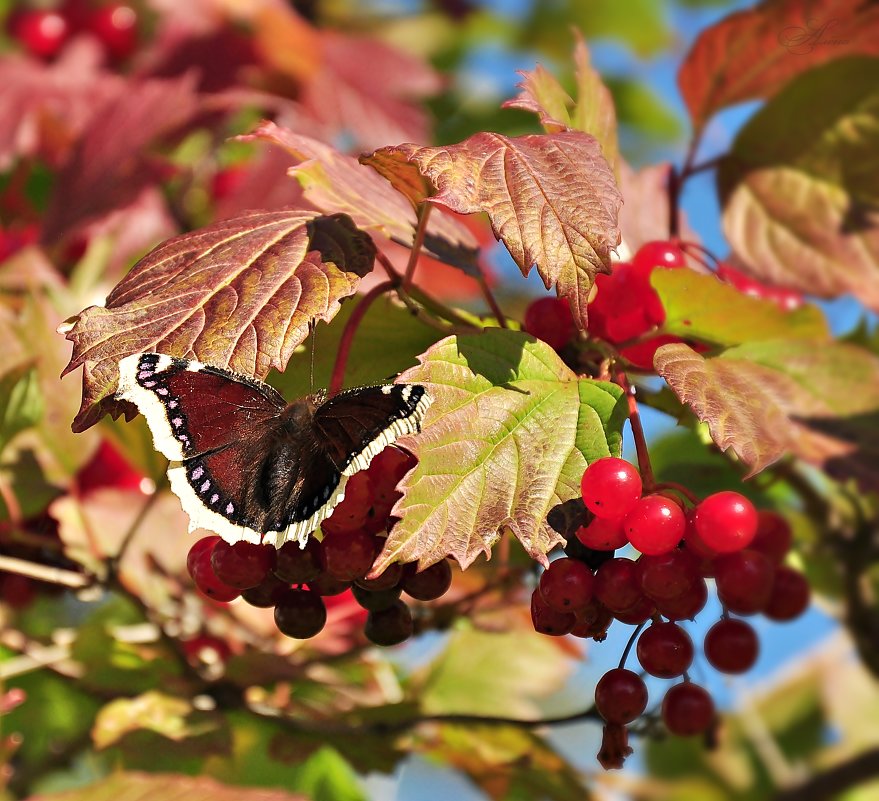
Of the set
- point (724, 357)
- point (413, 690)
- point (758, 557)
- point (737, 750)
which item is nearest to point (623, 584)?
point (758, 557)

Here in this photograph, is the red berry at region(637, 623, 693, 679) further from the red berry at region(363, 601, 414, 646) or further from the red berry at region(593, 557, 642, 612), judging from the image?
the red berry at region(363, 601, 414, 646)

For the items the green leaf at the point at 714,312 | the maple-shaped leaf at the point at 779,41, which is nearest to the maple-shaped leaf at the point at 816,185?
the maple-shaped leaf at the point at 779,41

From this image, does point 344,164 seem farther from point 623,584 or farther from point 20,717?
point 20,717

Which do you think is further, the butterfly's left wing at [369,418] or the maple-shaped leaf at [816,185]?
the maple-shaped leaf at [816,185]

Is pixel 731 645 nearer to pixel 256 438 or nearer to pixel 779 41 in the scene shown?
pixel 256 438

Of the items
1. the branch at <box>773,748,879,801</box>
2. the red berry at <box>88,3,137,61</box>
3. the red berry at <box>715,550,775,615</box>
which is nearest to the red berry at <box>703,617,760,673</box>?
the red berry at <box>715,550,775,615</box>

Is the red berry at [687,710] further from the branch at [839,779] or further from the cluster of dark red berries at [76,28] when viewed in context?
the cluster of dark red berries at [76,28]
